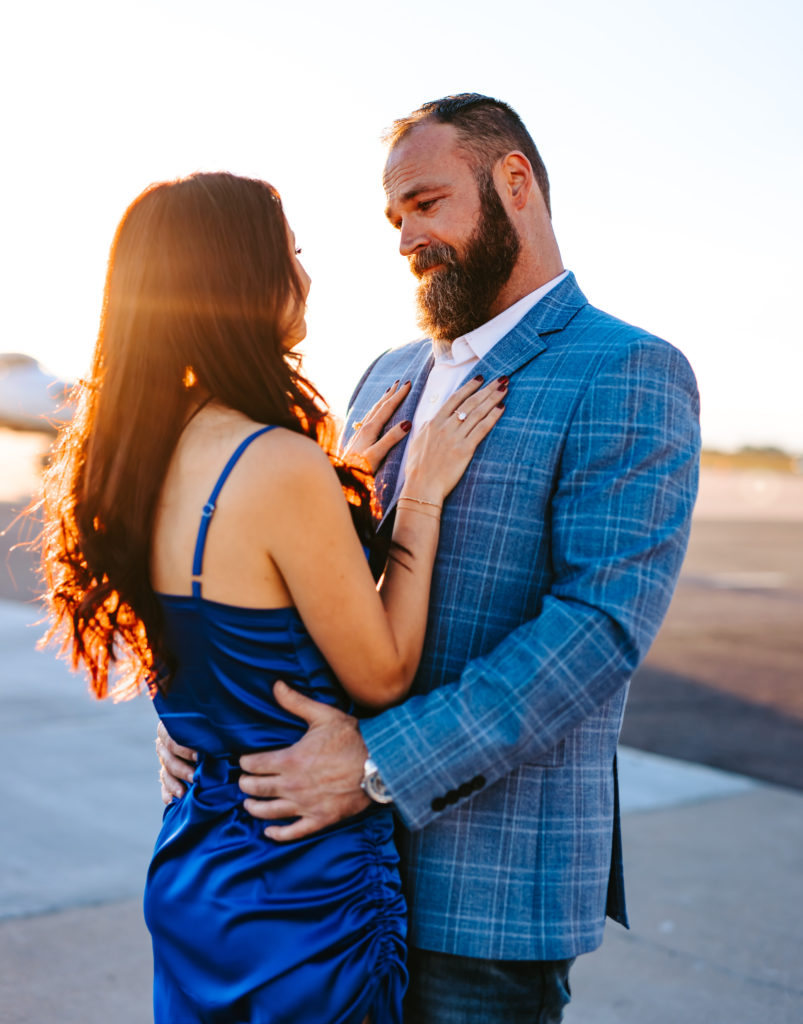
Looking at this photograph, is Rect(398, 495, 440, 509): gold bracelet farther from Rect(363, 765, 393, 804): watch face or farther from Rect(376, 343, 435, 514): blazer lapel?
Rect(363, 765, 393, 804): watch face

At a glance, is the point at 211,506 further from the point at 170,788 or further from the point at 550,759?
the point at 550,759

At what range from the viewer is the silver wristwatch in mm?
1580

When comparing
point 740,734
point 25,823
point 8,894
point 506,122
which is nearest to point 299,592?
point 506,122

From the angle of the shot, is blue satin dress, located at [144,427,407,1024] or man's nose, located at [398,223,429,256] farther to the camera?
man's nose, located at [398,223,429,256]

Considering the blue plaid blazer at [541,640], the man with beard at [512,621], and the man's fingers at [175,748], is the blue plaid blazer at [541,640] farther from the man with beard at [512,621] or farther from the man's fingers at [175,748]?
the man's fingers at [175,748]

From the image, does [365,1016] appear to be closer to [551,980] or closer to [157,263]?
[551,980]

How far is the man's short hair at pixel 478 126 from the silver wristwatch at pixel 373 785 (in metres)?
1.09

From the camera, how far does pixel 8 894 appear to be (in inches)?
143

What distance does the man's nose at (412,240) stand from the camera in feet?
6.47

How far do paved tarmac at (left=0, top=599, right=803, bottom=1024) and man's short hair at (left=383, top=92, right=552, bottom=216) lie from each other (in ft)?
8.06

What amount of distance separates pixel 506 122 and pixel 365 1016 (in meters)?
1.59

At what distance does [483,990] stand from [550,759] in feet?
1.25

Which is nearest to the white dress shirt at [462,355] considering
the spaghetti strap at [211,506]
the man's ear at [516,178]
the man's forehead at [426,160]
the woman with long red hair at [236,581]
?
the man's ear at [516,178]

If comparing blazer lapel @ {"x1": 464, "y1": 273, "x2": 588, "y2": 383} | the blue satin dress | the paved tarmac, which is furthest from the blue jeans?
the paved tarmac
